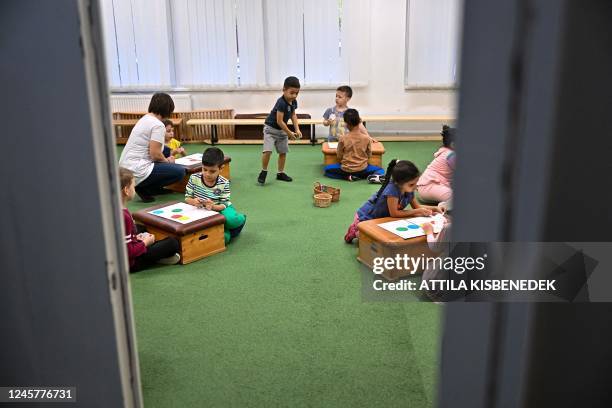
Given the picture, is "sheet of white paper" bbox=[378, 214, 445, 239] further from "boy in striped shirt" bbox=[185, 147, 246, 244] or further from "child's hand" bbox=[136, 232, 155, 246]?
"child's hand" bbox=[136, 232, 155, 246]

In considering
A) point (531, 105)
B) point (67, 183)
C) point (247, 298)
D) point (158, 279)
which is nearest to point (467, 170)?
point (531, 105)

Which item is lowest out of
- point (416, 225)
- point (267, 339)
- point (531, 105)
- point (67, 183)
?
point (267, 339)

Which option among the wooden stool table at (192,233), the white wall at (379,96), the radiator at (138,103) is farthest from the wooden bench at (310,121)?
the wooden stool table at (192,233)

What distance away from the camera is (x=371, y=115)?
11.0 m

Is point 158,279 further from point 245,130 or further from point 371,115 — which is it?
point 371,115

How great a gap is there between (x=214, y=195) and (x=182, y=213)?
0.40m

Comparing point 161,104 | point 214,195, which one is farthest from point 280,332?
point 161,104

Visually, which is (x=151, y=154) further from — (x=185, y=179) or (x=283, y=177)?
(x=283, y=177)

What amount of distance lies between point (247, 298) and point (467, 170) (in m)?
2.94

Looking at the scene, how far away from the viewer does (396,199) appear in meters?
4.61

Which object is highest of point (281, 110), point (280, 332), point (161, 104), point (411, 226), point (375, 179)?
point (161, 104)

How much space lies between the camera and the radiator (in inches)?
424

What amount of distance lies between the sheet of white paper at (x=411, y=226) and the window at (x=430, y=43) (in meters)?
6.60

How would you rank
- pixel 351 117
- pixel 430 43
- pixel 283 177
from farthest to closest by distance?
pixel 430 43
pixel 283 177
pixel 351 117
